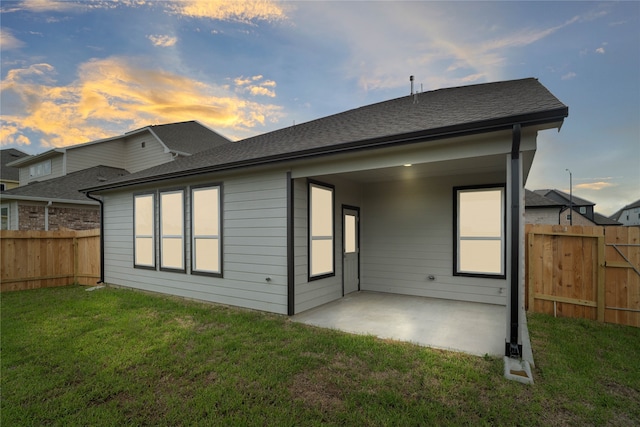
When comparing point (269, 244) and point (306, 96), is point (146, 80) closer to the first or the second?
point (306, 96)

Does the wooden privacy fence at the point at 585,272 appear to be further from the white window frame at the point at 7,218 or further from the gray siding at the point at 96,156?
the gray siding at the point at 96,156

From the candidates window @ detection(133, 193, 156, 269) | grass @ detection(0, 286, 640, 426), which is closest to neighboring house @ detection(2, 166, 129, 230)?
window @ detection(133, 193, 156, 269)

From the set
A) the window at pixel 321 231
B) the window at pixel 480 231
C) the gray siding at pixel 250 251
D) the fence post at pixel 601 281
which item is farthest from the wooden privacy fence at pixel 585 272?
the gray siding at pixel 250 251

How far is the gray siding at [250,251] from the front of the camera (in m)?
5.33

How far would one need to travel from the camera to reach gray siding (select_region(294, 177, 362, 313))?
17.4ft

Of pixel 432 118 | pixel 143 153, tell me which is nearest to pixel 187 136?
pixel 143 153

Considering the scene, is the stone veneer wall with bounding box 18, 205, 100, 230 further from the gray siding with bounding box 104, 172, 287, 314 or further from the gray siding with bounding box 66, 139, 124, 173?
the gray siding with bounding box 104, 172, 287, 314

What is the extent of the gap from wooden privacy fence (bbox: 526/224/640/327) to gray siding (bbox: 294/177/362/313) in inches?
140

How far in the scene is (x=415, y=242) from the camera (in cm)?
671

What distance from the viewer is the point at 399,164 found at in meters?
4.31

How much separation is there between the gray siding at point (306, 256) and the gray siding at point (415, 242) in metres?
1.03

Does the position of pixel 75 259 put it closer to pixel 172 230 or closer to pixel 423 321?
pixel 172 230

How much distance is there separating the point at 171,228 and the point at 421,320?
559 cm

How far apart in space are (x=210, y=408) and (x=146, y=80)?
9.54m
